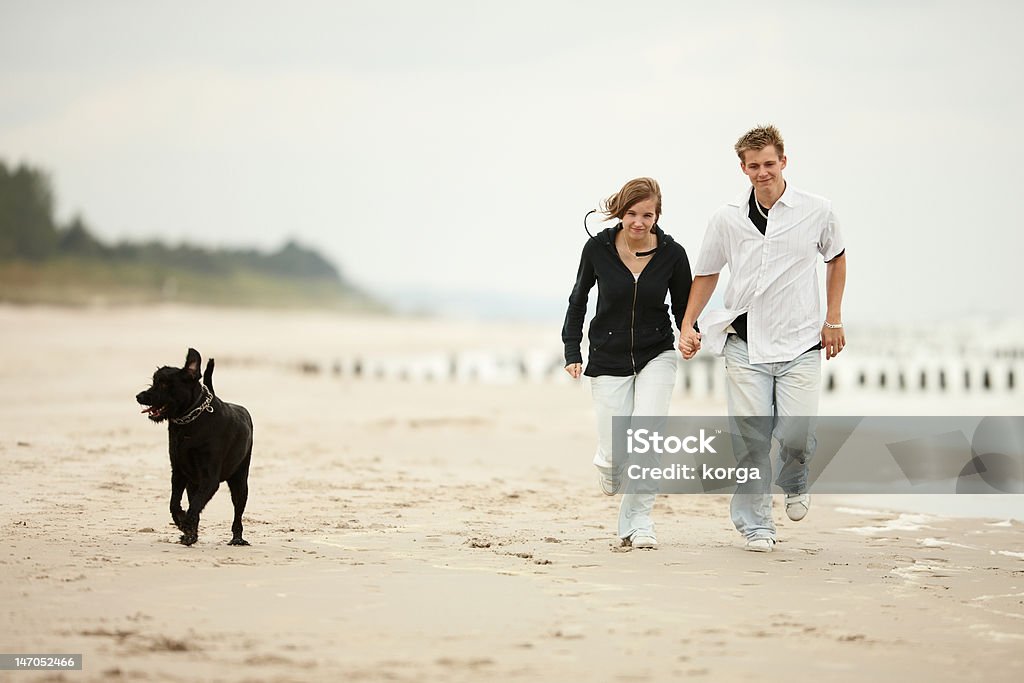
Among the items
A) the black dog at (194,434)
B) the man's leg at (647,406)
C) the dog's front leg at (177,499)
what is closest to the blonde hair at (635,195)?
the man's leg at (647,406)

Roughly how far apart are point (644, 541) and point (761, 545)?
623 mm

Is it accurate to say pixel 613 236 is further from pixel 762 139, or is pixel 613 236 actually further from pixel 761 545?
pixel 761 545

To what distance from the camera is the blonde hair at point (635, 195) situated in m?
6.59

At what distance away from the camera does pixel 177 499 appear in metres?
6.38

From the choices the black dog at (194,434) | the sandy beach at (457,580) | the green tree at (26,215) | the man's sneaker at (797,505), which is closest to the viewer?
the sandy beach at (457,580)

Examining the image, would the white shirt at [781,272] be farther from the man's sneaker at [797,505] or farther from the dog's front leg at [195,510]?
the dog's front leg at [195,510]

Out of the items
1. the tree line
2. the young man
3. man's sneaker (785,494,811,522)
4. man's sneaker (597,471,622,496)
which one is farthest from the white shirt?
the tree line

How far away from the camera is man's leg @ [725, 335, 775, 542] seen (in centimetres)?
669

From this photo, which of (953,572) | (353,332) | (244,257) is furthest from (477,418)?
(244,257)

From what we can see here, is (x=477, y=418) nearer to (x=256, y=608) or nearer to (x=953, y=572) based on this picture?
(x=953, y=572)

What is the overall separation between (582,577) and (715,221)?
2.06 m

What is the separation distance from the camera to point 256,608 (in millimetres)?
5004

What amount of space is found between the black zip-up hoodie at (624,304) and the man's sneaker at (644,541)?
2.81 feet

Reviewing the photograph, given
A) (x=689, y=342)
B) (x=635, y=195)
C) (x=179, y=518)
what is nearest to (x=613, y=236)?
(x=635, y=195)
